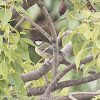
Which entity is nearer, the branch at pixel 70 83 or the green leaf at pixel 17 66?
the green leaf at pixel 17 66

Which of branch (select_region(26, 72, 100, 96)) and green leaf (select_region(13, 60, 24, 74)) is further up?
green leaf (select_region(13, 60, 24, 74))

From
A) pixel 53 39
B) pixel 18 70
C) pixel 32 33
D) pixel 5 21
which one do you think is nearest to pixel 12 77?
pixel 18 70

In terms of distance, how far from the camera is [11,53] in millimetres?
1136

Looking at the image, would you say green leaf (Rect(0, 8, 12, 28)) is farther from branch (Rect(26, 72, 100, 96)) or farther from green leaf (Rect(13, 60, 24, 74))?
branch (Rect(26, 72, 100, 96))

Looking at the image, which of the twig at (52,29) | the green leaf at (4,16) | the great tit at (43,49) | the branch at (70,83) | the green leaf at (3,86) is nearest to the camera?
the green leaf at (4,16)

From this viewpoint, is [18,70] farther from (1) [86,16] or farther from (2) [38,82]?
(2) [38,82]

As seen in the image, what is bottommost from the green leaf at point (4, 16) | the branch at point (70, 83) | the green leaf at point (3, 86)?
the branch at point (70, 83)

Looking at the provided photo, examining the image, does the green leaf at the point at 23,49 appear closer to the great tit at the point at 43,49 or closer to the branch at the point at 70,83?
the branch at the point at 70,83

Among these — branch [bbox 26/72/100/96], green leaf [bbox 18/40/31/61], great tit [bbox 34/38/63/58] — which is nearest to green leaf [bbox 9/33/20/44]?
green leaf [bbox 18/40/31/61]

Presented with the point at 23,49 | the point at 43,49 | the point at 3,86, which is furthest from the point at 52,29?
the point at 43,49

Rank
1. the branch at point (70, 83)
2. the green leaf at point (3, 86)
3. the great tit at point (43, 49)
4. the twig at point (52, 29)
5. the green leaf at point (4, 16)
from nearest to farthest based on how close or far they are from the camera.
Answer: the green leaf at point (4, 16) → the green leaf at point (3, 86) → the twig at point (52, 29) → the branch at point (70, 83) → the great tit at point (43, 49)

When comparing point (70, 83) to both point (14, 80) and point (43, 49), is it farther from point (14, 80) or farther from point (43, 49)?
point (43, 49)

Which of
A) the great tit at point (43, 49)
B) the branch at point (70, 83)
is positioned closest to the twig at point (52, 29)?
the branch at point (70, 83)

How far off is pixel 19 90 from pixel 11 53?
0.17 metres
